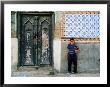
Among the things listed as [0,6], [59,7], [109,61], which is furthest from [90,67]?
[0,6]

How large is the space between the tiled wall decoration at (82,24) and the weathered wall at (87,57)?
0.07 m

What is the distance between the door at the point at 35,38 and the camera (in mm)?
2494

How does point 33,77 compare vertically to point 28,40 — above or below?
below

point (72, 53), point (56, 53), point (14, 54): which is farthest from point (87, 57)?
point (14, 54)

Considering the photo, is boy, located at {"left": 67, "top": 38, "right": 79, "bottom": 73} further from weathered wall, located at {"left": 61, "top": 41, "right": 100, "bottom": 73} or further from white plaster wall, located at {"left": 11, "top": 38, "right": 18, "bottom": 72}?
white plaster wall, located at {"left": 11, "top": 38, "right": 18, "bottom": 72}

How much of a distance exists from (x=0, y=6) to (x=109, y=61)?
2.82 ft

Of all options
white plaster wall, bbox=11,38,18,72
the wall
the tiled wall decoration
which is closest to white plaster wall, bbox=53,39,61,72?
the wall

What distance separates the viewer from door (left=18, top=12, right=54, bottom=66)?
8.18 feet

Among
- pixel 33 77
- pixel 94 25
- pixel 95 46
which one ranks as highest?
pixel 94 25

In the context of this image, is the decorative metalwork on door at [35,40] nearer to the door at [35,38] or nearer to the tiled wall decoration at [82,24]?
the door at [35,38]

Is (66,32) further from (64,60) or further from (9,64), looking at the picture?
(9,64)

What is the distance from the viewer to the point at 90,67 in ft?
8.21

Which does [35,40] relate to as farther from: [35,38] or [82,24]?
[82,24]

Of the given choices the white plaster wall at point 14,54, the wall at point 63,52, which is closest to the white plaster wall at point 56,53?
the wall at point 63,52
